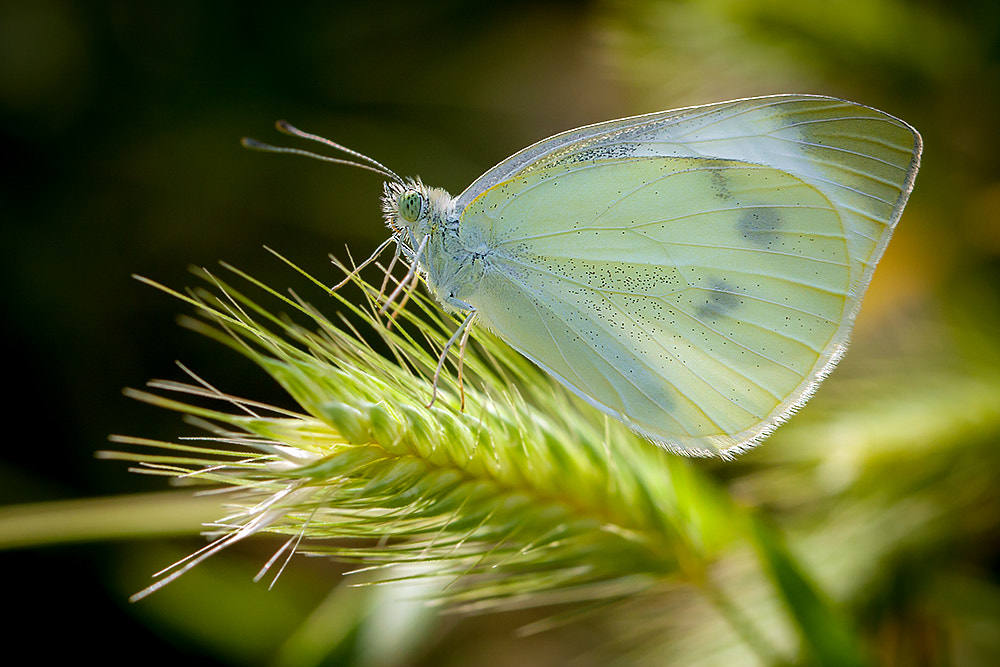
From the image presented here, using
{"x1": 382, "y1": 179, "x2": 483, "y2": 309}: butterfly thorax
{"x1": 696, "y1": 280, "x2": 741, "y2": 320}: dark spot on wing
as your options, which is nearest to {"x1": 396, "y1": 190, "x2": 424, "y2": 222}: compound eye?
{"x1": 382, "y1": 179, "x2": 483, "y2": 309}: butterfly thorax

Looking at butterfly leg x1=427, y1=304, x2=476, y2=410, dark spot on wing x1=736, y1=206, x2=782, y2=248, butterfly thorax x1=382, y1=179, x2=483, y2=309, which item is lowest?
butterfly leg x1=427, y1=304, x2=476, y2=410

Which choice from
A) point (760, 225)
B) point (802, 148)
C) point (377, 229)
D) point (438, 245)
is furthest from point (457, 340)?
point (377, 229)

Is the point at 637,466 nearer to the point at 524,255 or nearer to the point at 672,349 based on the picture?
the point at 672,349

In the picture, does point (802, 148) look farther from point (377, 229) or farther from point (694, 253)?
point (377, 229)

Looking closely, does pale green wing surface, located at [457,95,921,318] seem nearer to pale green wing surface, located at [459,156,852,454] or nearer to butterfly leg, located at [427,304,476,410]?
pale green wing surface, located at [459,156,852,454]

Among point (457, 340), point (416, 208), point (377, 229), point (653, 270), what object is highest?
point (377, 229)

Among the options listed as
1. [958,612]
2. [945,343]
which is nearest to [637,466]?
[958,612]

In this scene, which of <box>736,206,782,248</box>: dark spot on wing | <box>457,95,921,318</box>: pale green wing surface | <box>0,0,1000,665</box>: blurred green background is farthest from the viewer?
<box>0,0,1000,665</box>: blurred green background

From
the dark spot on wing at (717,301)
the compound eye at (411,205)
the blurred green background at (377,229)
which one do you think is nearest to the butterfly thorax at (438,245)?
the compound eye at (411,205)
